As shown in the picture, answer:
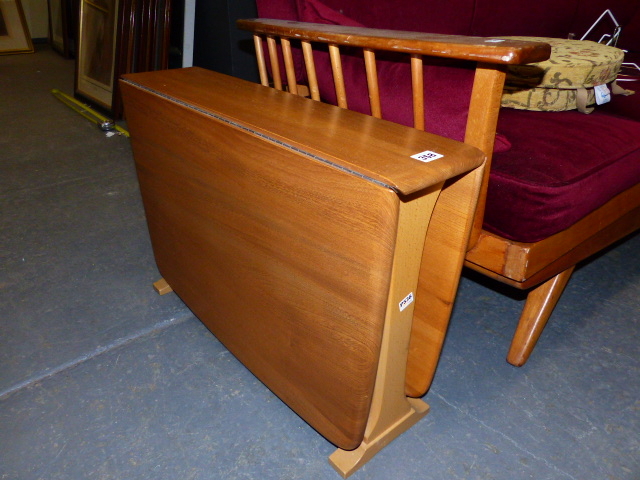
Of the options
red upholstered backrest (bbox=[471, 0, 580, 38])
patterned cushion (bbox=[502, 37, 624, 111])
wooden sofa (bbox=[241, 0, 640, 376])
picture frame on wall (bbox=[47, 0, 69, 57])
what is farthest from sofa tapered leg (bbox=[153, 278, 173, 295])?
picture frame on wall (bbox=[47, 0, 69, 57])

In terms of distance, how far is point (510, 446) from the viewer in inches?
42.4

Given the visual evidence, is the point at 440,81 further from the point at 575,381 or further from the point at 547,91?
the point at 575,381

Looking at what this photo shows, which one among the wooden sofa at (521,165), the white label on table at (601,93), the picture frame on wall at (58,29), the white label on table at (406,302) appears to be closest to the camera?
the white label on table at (406,302)

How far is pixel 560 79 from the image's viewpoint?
130cm

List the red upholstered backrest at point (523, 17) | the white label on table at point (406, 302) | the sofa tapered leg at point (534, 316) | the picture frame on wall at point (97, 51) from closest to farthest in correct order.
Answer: the white label on table at point (406, 302) → the sofa tapered leg at point (534, 316) → the red upholstered backrest at point (523, 17) → the picture frame on wall at point (97, 51)

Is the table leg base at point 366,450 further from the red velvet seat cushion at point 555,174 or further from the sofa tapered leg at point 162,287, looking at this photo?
the sofa tapered leg at point 162,287

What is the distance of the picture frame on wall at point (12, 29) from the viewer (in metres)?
4.15

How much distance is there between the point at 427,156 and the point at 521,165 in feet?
1.32

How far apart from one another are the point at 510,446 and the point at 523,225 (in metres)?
0.46

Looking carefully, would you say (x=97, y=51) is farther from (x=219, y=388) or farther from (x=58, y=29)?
(x=219, y=388)

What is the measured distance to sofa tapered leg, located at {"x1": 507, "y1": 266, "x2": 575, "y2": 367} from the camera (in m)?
1.26

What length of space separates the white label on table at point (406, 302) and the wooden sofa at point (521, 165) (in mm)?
128

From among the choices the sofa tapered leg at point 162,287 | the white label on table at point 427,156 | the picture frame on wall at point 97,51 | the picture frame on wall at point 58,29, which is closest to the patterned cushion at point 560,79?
the white label on table at point 427,156

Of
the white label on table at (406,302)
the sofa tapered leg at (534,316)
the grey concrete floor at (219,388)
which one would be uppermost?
the white label on table at (406,302)
